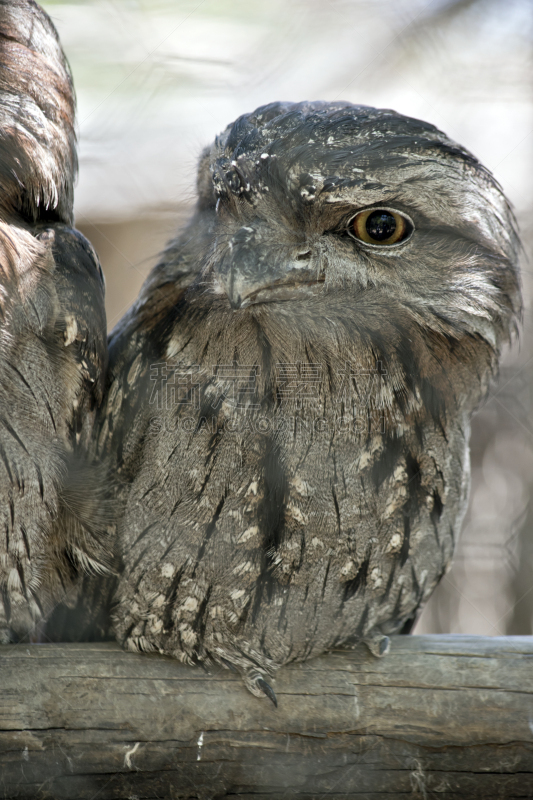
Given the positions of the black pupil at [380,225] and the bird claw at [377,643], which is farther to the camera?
the bird claw at [377,643]

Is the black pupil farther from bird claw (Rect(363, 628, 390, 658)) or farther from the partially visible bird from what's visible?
bird claw (Rect(363, 628, 390, 658))

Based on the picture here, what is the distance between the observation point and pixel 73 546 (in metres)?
1.39

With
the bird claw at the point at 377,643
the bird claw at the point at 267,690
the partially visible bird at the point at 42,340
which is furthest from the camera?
the bird claw at the point at 377,643

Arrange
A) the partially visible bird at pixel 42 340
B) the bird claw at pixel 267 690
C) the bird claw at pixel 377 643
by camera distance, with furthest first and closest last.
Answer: the bird claw at pixel 377 643 < the bird claw at pixel 267 690 < the partially visible bird at pixel 42 340

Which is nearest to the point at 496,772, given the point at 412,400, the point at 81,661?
the point at 412,400

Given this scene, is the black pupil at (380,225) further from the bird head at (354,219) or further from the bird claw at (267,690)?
the bird claw at (267,690)

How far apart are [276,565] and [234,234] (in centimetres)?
69

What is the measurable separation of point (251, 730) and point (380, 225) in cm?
107

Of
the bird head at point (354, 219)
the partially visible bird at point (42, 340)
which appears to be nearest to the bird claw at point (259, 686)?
the partially visible bird at point (42, 340)

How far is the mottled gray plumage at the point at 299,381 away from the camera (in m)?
1.16

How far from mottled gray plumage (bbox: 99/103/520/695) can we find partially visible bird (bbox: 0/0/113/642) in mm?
91

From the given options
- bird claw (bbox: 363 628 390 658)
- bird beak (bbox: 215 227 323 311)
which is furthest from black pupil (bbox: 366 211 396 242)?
bird claw (bbox: 363 628 390 658)

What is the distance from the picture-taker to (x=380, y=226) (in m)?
1.16

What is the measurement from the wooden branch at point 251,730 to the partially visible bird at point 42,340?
21 cm
